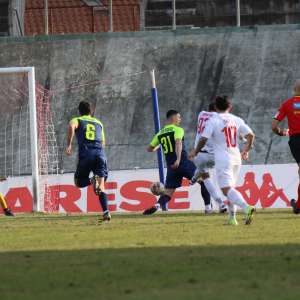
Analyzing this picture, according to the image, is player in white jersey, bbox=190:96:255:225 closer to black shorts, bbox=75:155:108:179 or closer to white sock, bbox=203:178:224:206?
black shorts, bbox=75:155:108:179

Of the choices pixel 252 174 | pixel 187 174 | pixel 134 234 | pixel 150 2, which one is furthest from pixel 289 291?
pixel 150 2

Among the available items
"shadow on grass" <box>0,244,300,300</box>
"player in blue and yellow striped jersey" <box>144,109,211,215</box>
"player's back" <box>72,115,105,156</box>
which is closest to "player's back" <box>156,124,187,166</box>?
"player in blue and yellow striped jersey" <box>144,109,211,215</box>

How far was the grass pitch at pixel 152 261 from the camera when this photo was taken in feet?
28.8

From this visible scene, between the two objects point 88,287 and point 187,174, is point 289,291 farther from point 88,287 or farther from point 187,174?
point 187,174

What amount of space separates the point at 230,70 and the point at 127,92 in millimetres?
3255

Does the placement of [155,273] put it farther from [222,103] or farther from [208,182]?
[208,182]

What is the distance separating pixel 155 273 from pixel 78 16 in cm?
3326

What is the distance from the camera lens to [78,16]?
140 ft

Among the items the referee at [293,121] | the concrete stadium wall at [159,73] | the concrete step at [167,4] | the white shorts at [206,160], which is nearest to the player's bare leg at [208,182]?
the white shorts at [206,160]

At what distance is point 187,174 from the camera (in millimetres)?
21016

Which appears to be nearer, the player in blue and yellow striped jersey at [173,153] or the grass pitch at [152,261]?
the grass pitch at [152,261]

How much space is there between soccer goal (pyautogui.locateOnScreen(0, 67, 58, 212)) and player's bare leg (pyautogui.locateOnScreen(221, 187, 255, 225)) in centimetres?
803

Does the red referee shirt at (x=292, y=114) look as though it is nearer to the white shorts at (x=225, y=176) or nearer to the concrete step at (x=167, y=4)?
the white shorts at (x=225, y=176)

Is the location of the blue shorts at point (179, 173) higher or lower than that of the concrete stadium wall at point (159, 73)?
lower
